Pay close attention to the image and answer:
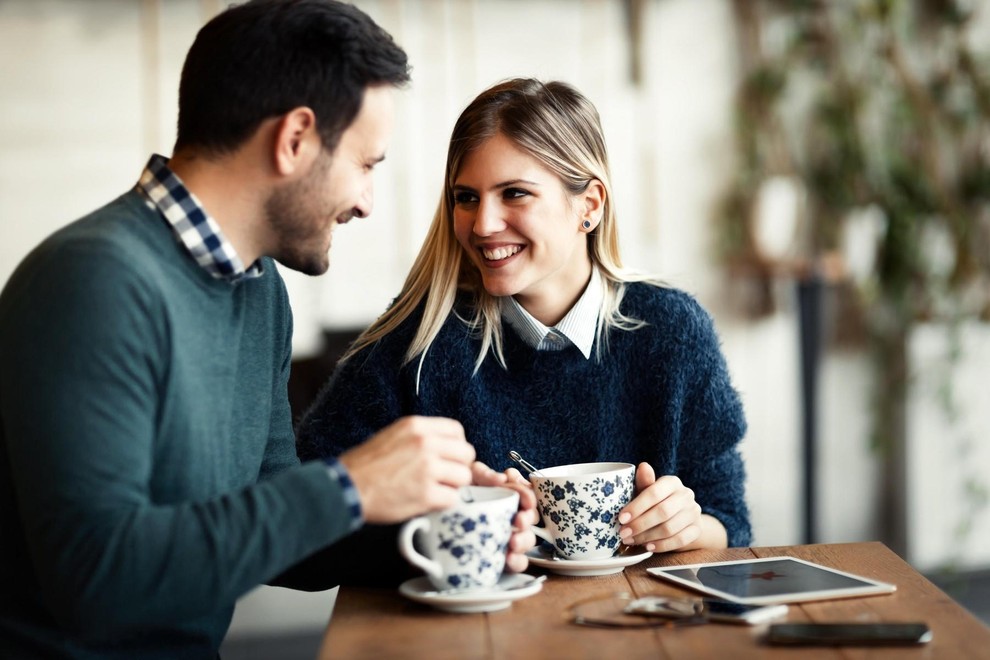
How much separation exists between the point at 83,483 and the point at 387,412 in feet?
2.49

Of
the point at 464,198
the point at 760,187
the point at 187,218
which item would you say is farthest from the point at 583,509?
the point at 760,187

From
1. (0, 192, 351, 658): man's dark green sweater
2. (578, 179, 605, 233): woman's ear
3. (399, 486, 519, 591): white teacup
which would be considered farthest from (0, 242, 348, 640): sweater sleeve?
(578, 179, 605, 233): woman's ear

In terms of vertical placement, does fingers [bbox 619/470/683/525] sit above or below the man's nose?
below

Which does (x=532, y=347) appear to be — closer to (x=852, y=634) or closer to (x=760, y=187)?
(x=852, y=634)

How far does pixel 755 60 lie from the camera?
12.6ft

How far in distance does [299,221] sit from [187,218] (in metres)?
0.13

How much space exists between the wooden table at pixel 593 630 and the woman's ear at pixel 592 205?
0.77 m

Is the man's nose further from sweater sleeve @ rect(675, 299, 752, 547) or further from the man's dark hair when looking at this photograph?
sweater sleeve @ rect(675, 299, 752, 547)

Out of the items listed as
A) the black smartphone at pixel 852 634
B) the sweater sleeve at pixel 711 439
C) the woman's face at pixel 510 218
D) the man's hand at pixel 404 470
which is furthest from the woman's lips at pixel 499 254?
the black smartphone at pixel 852 634

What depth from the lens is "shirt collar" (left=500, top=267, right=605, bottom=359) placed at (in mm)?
1720

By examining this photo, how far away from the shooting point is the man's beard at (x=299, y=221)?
4.12 feet

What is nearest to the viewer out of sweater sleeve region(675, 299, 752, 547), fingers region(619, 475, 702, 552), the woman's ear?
fingers region(619, 475, 702, 552)

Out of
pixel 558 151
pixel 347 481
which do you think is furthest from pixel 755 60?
pixel 347 481

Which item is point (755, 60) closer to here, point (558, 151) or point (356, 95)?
point (558, 151)
